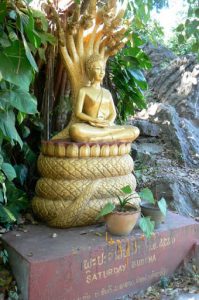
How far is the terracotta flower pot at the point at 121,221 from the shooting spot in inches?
94.0

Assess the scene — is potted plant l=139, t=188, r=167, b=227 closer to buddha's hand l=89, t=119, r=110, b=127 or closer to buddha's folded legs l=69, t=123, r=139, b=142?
buddha's folded legs l=69, t=123, r=139, b=142

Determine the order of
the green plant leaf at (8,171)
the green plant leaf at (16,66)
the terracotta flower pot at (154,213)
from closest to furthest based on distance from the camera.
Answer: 1. the green plant leaf at (16,66)
2. the green plant leaf at (8,171)
3. the terracotta flower pot at (154,213)

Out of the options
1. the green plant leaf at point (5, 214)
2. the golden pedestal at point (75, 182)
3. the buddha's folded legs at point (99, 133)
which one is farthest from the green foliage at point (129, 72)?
the green plant leaf at point (5, 214)

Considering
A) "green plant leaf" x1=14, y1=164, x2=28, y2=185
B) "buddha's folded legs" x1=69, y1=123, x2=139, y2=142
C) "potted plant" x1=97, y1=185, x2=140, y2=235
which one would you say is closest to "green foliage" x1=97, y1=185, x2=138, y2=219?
"potted plant" x1=97, y1=185, x2=140, y2=235

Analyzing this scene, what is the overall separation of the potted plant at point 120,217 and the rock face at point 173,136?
1.38 m

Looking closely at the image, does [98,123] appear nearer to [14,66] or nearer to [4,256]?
[14,66]

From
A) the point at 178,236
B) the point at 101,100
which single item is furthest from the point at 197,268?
the point at 101,100

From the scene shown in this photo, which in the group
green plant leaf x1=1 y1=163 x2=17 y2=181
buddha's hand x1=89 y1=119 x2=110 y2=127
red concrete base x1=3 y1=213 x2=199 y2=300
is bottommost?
red concrete base x1=3 y1=213 x2=199 y2=300

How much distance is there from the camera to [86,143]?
2.62 m

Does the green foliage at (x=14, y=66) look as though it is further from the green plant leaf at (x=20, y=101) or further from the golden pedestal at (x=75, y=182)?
the golden pedestal at (x=75, y=182)

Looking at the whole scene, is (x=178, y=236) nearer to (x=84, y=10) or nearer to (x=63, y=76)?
(x=63, y=76)

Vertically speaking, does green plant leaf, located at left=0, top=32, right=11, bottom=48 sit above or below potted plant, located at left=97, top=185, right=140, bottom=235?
above

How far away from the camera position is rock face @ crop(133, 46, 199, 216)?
13.3 ft

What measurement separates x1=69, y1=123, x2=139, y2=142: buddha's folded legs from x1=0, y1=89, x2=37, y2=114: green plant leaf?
2.57ft
